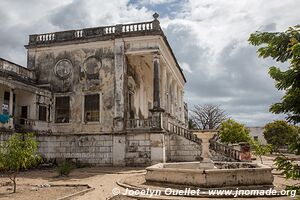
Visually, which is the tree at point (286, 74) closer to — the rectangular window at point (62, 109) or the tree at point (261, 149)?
the tree at point (261, 149)

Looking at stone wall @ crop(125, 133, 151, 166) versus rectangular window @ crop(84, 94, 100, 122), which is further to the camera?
rectangular window @ crop(84, 94, 100, 122)

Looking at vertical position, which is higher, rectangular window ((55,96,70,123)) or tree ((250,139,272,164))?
rectangular window ((55,96,70,123))

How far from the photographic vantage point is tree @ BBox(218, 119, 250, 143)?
32.1m

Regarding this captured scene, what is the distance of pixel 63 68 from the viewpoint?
70.4 feet

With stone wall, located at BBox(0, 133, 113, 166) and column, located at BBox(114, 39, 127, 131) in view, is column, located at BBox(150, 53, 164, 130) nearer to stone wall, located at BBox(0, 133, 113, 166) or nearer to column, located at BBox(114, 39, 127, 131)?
column, located at BBox(114, 39, 127, 131)

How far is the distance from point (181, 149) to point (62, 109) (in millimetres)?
8661

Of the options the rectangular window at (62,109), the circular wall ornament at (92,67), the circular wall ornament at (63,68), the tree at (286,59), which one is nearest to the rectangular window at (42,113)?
the rectangular window at (62,109)

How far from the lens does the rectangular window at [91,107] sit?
2039 cm

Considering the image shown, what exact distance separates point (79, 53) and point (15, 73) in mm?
4376

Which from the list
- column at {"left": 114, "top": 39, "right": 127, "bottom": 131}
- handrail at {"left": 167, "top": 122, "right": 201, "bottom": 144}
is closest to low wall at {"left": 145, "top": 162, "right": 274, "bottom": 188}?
column at {"left": 114, "top": 39, "right": 127, "bottom": 131}

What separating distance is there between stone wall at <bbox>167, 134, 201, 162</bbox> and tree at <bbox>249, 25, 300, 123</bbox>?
15.9 meters

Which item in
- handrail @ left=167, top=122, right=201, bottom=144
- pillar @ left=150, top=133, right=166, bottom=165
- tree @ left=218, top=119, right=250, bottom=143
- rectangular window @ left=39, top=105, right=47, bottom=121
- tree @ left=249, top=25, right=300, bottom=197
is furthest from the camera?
tree @ left=218, top=119, right=250, bottom=143

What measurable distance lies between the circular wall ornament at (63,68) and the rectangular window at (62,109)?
5.35 feet

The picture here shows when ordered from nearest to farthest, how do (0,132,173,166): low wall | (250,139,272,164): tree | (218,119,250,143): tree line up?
(250,139,272,164): tree → (0,132,173,166): low wall → (218,119,250,143): tree
